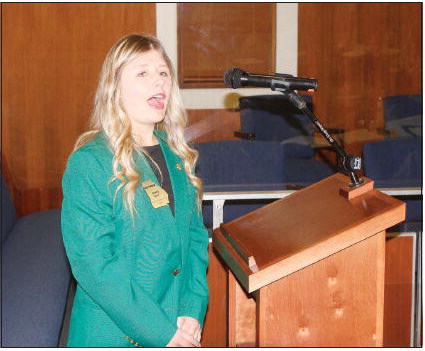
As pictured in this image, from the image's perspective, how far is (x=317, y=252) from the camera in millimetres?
1201

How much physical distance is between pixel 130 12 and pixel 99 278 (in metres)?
4.20

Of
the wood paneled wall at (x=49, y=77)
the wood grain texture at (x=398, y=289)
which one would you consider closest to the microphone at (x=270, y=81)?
the wood grain texture at (x=398, y=289)

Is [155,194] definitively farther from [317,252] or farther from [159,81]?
[317,252]

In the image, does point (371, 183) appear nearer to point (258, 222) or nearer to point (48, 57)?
point (258, 222)

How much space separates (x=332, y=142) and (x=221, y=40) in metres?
4.03

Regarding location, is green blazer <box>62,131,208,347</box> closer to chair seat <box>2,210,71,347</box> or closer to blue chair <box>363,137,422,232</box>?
chair seat <box>2,210,71,347</box>

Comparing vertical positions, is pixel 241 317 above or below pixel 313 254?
below

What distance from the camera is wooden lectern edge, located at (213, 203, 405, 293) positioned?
119 centimetres

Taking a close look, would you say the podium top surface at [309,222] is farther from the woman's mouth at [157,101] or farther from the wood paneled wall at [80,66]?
the wood paneled wall at [80,66]

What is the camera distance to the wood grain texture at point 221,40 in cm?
521

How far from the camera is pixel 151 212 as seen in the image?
143cm

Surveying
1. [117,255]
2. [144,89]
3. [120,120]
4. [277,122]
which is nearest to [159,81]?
[144,89]

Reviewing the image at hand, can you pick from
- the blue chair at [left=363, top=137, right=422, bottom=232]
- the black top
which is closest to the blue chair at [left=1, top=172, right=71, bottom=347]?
the black top

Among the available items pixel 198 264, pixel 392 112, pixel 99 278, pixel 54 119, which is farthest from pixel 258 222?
pixel 392 112
